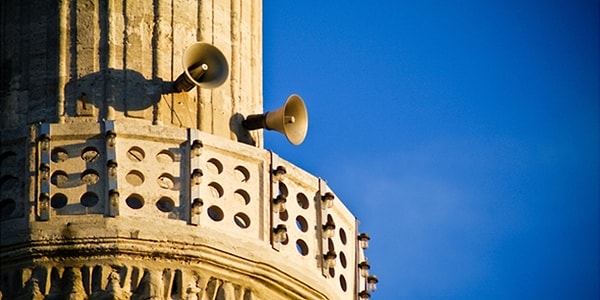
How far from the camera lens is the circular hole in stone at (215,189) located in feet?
120

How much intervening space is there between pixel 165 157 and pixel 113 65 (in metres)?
1.78

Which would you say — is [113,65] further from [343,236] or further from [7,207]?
[343,236]

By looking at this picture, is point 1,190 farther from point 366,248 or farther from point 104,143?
point 366,248

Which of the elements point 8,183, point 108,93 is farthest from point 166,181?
point 8,183

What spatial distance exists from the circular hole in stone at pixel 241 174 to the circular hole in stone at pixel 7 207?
9.65 ft

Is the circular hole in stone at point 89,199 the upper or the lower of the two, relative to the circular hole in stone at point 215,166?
lower

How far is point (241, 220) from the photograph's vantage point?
36.9 m

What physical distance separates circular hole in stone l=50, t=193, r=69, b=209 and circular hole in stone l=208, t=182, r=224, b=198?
189 cm

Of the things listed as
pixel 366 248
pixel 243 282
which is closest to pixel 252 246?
pixel 243 282

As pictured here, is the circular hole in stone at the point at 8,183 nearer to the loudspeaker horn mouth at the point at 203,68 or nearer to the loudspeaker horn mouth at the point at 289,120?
the loudspeaker horn mouth at the point at 203,68

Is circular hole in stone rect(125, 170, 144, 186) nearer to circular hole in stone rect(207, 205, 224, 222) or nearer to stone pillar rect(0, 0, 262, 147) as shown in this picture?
circular hole in stone rect(207, 205, 224, 222)

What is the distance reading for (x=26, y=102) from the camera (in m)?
37.6

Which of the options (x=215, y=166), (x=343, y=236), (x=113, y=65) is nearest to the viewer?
(x=215, y=166)

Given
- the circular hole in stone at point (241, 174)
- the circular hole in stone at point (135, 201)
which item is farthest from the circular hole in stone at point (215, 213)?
the circular hole in stone at point (135, 201)
